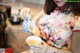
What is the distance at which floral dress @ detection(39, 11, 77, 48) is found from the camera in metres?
0.99

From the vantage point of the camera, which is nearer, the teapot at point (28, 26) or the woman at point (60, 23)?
the woman at point (60, 23)

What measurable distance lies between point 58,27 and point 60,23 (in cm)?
3

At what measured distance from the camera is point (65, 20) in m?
1.02

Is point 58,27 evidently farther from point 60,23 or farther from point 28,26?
point 28,26

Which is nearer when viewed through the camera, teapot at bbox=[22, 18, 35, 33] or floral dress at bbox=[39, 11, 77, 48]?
floral dress at bbox=[39, 11, 77, 48]

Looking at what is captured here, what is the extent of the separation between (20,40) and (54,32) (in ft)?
1.41

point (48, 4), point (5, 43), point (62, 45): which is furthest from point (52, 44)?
point (5, 43)

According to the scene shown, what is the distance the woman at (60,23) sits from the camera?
0.99 m

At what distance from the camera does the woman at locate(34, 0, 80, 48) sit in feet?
3.25

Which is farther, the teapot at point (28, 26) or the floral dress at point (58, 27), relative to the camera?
the teapot at point (28, 26)

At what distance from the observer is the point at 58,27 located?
1036mm

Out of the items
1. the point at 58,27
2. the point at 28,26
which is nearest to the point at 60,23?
the point at 58,27

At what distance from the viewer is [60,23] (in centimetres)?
104

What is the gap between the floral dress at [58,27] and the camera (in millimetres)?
993
